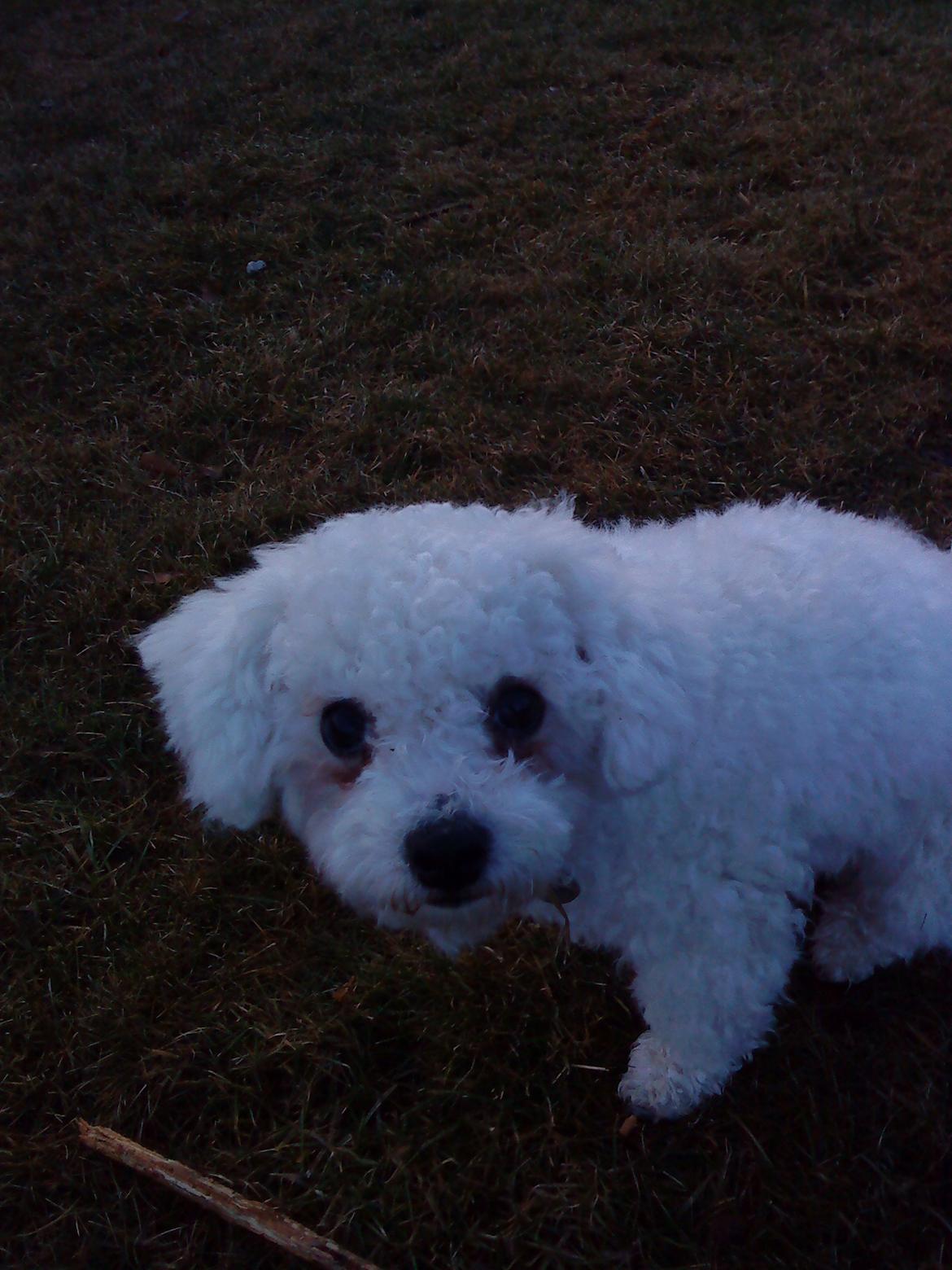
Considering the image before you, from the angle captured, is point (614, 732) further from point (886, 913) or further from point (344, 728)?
point (886, 913)

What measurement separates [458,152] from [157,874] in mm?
4266

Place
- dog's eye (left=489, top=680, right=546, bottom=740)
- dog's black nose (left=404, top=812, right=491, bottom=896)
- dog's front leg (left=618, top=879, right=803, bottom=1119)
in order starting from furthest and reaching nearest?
dog's front leg (left=618, top=879, right=803, bottom=1119)
dog's eye (left=489, top=680, right=546, bottom=740)
dog's black nose (left=404, top=812, right=491, bottom=896)

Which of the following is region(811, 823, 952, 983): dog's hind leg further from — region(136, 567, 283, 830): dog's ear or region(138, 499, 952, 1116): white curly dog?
region(136, 567, 283, 830): dog's ear

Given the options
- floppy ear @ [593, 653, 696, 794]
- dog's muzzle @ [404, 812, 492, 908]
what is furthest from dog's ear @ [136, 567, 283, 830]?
floppy ear @ [593, 653, 696, 794]

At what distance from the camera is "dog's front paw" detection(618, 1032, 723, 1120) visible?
6.88 ft

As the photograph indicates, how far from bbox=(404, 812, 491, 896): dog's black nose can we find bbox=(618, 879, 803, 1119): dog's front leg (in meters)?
0.58

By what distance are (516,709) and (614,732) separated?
7.4 inches

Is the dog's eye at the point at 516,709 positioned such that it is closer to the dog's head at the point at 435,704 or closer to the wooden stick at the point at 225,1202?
the dog's head at the point at 435,704

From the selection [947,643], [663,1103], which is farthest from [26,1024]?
[947,643]

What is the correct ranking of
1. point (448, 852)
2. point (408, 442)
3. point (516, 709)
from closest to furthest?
point (448, 852) → point (516, 709) → point (408, 442)

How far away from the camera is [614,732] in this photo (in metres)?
1.62

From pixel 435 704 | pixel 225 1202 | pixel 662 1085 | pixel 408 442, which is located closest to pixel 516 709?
pixel 435 704

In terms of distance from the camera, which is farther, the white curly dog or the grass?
the grass

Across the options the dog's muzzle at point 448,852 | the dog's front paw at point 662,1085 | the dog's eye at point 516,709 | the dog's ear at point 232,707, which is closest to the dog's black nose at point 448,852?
the dog's muzzle at point 448,852
